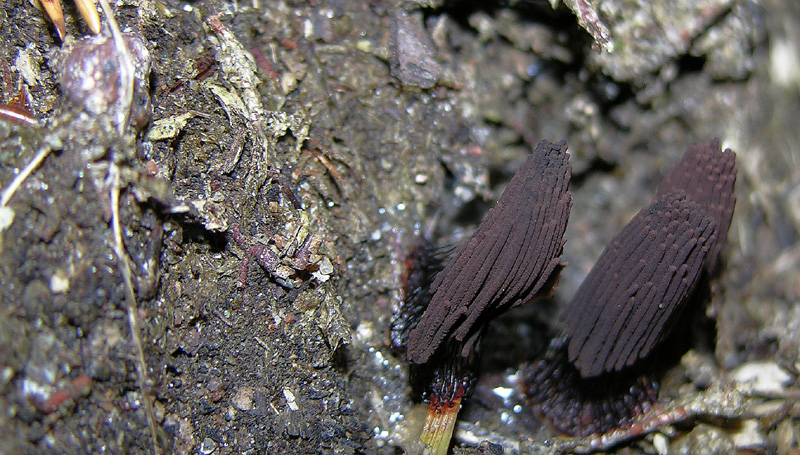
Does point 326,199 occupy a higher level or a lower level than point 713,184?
lower

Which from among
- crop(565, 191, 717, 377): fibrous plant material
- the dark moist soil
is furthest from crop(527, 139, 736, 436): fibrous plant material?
the dark moist soil

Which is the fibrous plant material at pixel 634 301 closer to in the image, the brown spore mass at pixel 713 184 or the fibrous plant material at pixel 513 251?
the brown spore mass at pixel 713 184

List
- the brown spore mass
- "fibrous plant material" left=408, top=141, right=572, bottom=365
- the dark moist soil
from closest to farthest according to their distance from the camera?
the dark moist soil < "fibrous plant material" left=408, top=141, right=572, bottom=365 < the brown spore mass

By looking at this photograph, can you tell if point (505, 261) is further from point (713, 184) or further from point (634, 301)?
point (713, 184)

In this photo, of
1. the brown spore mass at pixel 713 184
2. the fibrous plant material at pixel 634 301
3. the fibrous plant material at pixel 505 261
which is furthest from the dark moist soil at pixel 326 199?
the brown spore mass at pixel 713 184

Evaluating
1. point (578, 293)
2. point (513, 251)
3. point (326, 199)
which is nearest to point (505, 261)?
point (513, 251)

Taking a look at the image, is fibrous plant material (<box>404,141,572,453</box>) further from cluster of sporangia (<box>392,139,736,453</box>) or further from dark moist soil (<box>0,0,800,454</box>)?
dark moist soil (<box>0,0,800,454</box>)

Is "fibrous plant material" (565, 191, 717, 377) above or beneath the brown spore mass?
beneath
